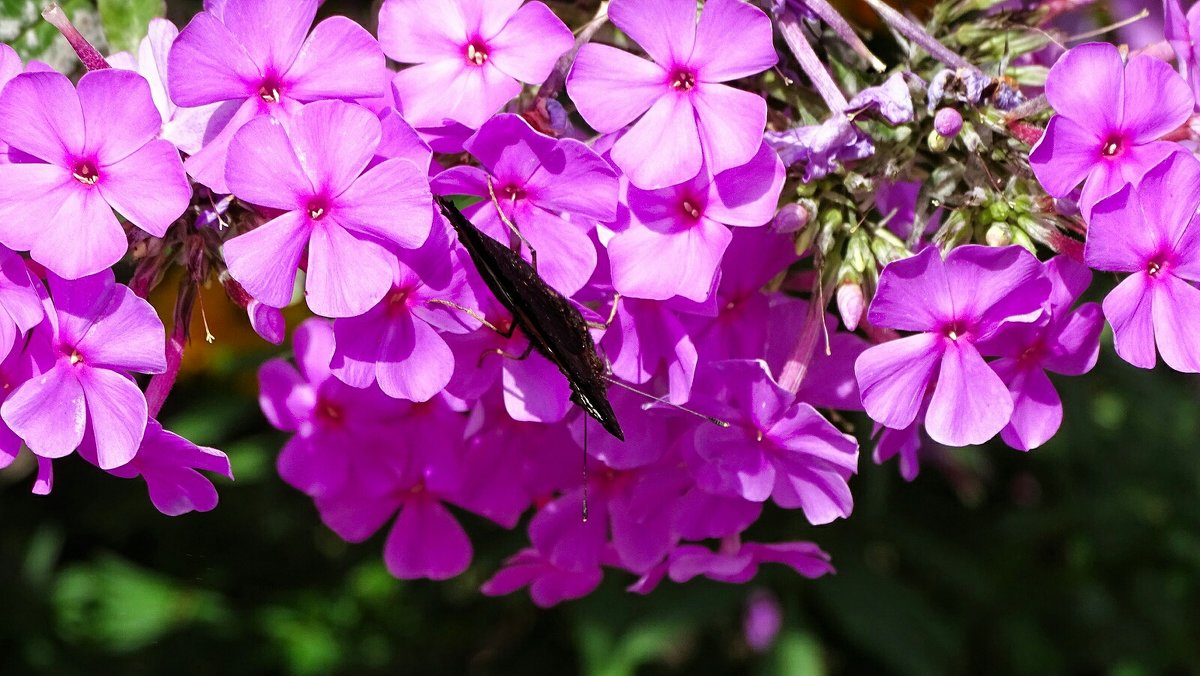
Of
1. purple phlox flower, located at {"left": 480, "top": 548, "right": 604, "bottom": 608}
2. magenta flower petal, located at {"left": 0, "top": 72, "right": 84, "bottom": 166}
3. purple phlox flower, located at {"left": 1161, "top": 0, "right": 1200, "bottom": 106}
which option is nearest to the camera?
magenta flower petal, located at {"left": 0, "top": 72, "right": 84, "bottom": 166}

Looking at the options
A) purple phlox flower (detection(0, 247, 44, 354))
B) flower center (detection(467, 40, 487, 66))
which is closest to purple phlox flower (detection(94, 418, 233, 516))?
purple phlox flower (detection(0, 247, 44, 354))

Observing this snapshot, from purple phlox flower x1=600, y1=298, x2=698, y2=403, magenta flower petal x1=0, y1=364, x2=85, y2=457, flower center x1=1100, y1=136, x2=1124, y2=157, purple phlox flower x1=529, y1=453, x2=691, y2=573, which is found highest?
magenta flower petal x1=0, y1=364, x2=85, y2=457

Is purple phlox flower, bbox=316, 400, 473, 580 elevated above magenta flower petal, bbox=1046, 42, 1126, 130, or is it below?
below

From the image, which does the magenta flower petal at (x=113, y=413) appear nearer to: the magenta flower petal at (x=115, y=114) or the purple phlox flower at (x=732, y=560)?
the magenta flower petal at (x=115, y=114)

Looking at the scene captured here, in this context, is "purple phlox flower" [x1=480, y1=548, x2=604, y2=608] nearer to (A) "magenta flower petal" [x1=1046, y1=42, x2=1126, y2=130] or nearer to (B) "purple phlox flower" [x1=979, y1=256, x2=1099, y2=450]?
(B) "purple phlox flower" [x1=979, y1=256, x2=1099, y2=450]

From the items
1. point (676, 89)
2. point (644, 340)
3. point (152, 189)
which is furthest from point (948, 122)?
point (152, 189)

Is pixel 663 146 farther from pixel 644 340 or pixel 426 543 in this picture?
pixel 426 543
